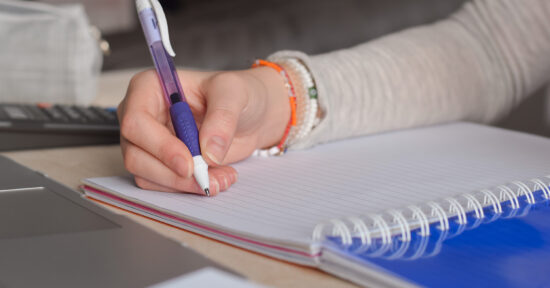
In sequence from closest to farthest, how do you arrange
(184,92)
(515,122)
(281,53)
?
1. (184,92)
2. (281,53)
3. (515,122)

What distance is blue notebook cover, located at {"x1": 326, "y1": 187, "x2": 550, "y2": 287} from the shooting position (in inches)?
11.7

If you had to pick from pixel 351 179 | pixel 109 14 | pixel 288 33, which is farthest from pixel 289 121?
pixel 109 14

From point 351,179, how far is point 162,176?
15 cm

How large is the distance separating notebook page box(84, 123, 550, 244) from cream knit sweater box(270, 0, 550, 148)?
0.04 meters

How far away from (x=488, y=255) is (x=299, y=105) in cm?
30

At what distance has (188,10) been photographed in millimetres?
1847

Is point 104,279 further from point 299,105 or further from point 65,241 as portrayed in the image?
point 299,105

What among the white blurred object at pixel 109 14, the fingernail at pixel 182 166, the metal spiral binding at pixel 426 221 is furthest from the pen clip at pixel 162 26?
the white blurred object at pixel 109 14

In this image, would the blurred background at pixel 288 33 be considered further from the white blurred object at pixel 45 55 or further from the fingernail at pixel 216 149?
the fingernail at pixel 216 149

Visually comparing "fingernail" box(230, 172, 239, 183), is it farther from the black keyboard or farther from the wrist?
the black keyboard

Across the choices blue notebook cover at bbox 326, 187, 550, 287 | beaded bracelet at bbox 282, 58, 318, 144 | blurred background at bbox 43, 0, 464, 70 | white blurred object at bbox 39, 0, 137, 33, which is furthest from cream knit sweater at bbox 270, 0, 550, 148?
white blurred object at bbox 39, 0, 137, 33

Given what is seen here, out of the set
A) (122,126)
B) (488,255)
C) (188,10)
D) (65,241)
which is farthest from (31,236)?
(188,10)

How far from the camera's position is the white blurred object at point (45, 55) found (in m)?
0.79

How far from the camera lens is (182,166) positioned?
411 mm
